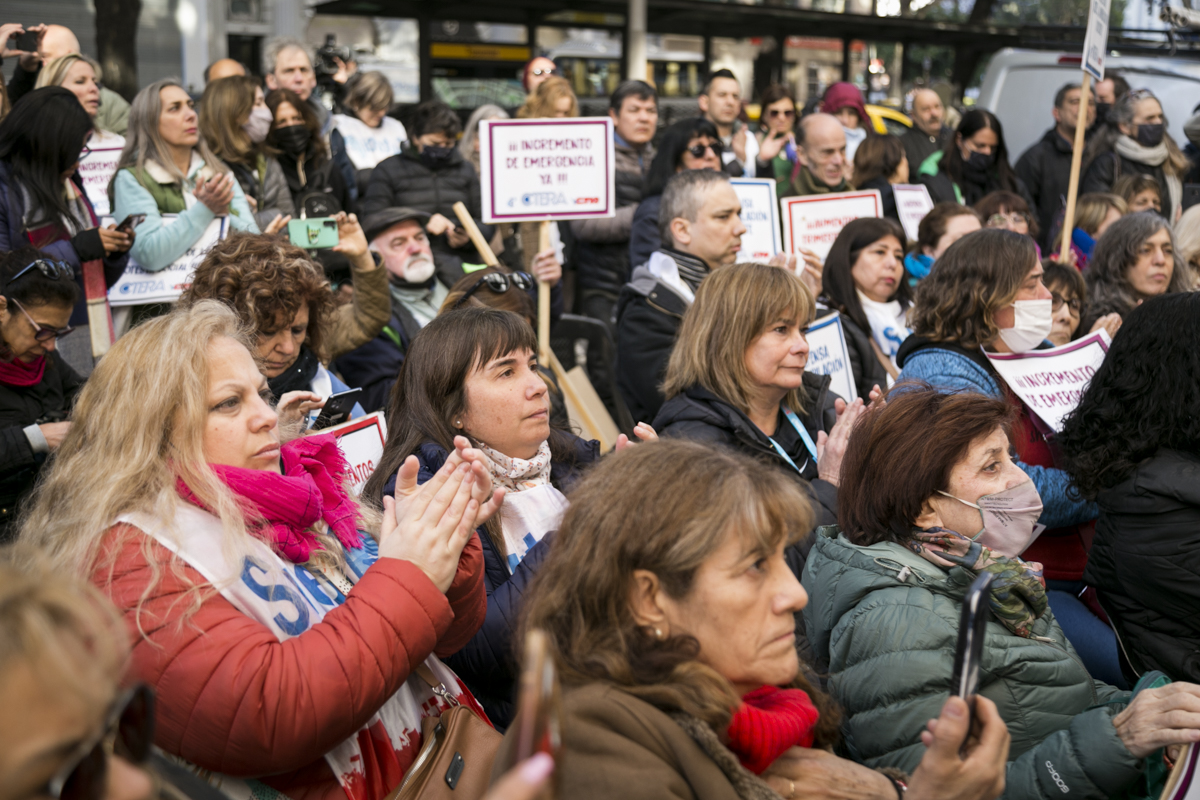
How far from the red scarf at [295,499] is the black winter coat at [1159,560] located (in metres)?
2.11

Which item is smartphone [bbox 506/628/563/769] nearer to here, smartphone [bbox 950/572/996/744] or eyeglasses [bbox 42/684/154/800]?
eyeglasses [bbox 42/684/154/800]

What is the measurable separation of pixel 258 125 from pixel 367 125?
2.22m

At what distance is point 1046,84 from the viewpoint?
37.8 feet

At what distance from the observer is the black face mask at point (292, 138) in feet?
22.3

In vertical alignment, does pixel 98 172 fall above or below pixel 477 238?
above

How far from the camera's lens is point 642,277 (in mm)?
5359

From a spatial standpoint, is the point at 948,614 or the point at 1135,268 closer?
the point at 948,614

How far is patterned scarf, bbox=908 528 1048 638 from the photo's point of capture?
2.64 m

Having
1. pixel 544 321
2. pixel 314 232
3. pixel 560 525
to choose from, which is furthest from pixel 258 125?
pixel 560 525

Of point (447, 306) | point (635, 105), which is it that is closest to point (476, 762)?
point (447, 306)

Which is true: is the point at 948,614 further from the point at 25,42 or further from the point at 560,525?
the point at 25,42

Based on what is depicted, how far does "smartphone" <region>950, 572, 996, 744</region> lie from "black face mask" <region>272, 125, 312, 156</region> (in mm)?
5916

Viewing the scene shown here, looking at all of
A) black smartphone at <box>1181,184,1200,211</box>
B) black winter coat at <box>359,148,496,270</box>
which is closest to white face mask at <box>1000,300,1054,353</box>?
black winter coat at <box>359,148,496,270</box>

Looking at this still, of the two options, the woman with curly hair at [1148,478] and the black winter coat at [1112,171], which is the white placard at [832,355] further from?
the black winter coat at [1112,171]
